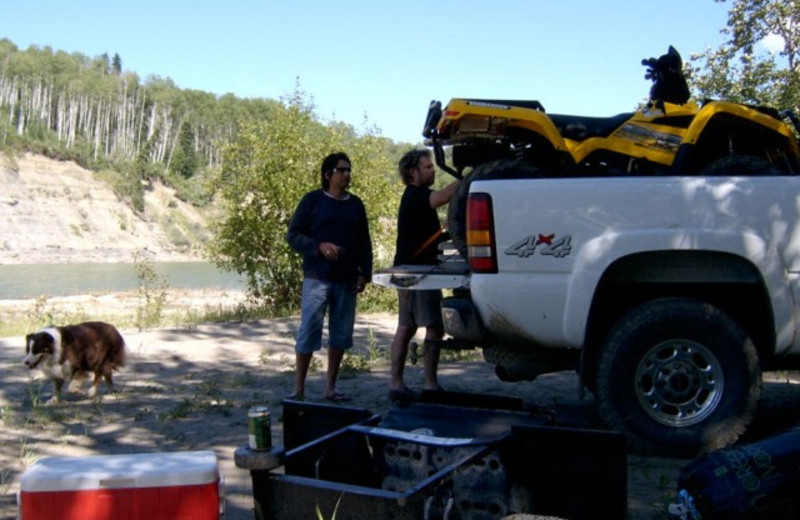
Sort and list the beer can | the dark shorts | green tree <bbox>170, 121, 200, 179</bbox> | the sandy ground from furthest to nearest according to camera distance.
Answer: green tree <bbox>170, 121, 200, 179</bbox> → the dark shorts → the sandy ground → the beer can

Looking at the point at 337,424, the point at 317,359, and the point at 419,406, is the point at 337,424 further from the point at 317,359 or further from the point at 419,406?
the point at 317,359

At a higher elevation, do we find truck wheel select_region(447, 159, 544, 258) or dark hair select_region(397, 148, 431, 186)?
dark hair select_region(397, 148, 431, 186)

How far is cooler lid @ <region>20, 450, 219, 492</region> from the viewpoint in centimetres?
318

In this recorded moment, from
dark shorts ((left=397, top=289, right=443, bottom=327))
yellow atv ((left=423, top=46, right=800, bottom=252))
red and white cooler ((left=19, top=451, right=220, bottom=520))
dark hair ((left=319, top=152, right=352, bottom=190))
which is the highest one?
yellow atv ((left=423, top=46, right=800, bottom=252))

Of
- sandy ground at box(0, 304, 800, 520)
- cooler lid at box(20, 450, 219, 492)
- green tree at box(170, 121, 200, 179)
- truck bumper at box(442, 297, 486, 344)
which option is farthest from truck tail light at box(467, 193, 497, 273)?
green tree at box(170, 121, 200, 179)

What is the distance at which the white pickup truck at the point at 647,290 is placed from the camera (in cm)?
497

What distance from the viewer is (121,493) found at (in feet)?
10.5

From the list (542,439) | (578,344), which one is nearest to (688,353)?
(578,344)

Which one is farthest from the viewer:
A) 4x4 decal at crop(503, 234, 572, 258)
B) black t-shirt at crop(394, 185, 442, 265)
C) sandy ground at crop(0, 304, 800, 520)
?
black t-shirt at crop(394, 185, 442, 265)

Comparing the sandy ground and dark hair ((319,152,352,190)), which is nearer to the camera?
the sandy ground

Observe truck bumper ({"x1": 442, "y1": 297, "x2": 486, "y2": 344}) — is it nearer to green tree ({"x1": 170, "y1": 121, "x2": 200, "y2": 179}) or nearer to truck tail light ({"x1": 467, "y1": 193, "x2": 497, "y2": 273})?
truck tail light ({"x1": 467, "y1": 193, "x2": 497, "y2": 273})

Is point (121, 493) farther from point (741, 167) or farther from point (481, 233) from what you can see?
point (741, 167)

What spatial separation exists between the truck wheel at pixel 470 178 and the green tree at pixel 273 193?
9.53 metres

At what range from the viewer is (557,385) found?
7672 millimetres
